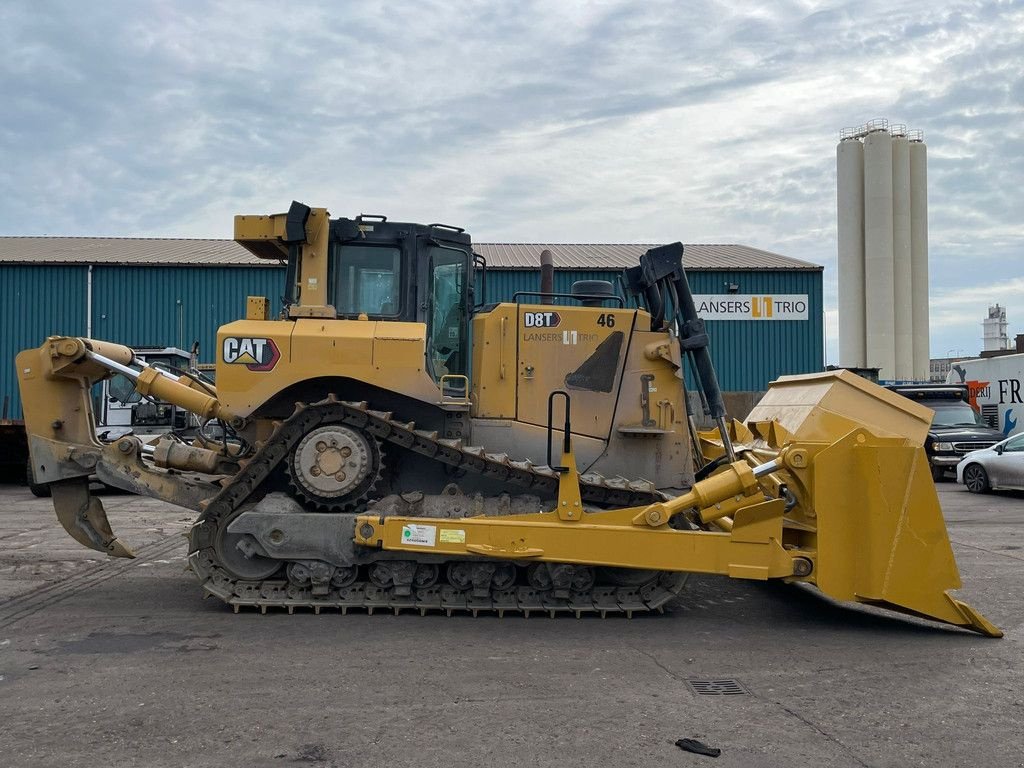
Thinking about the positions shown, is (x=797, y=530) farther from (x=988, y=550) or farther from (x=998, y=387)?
(x=998, y=387)

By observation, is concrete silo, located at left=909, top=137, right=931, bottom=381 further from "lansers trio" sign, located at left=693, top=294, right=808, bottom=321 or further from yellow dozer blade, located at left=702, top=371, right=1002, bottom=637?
yellow dozer blade, located at left=702, top=371, right=1002, bottom=637

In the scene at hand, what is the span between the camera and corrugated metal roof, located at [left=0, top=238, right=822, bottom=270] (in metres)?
24.2

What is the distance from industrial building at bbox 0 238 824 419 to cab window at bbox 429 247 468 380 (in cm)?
1482

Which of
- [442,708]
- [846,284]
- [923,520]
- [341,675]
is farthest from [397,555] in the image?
[846,284]

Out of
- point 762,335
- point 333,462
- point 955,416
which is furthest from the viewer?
point 762,335

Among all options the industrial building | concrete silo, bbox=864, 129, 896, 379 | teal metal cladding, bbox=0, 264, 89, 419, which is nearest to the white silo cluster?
concrete silo, bbox=864, 129, 896, 379

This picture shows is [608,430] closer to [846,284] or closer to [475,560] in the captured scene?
[475,560]

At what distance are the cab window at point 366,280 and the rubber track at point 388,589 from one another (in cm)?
108

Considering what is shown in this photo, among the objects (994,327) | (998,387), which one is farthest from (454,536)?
(994,327)

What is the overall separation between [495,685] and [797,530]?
2831 mm

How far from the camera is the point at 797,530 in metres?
→ 6.75

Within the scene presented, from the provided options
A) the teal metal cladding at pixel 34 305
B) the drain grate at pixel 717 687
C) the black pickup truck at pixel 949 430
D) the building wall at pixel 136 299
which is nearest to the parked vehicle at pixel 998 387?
the black pickup truck at pixel 949 430

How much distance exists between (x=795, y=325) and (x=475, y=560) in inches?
821

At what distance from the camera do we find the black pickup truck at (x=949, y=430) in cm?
2041
